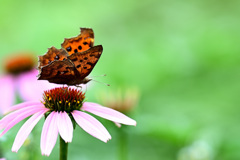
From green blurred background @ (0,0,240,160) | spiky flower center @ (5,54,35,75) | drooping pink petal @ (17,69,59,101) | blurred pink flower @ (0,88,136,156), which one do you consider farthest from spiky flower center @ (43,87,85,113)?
spiky flower center @ (5,54,35,75)

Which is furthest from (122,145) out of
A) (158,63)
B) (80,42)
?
(158,63)

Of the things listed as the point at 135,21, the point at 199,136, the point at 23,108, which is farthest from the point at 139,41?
the point at 23,108

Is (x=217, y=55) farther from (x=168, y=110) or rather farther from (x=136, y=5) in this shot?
(x=136, y=5)

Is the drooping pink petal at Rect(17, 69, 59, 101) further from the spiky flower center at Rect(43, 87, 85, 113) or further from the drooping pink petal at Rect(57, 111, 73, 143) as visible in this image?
the drooping pink petal at Rect(57, 111, 73, 143)

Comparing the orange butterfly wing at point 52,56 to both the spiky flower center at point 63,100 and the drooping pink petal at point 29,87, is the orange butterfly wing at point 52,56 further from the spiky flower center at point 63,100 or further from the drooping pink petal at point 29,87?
the drooping pink petal at point 29,87

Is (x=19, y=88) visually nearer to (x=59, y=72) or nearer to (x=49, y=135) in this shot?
(x=59, y=72)
